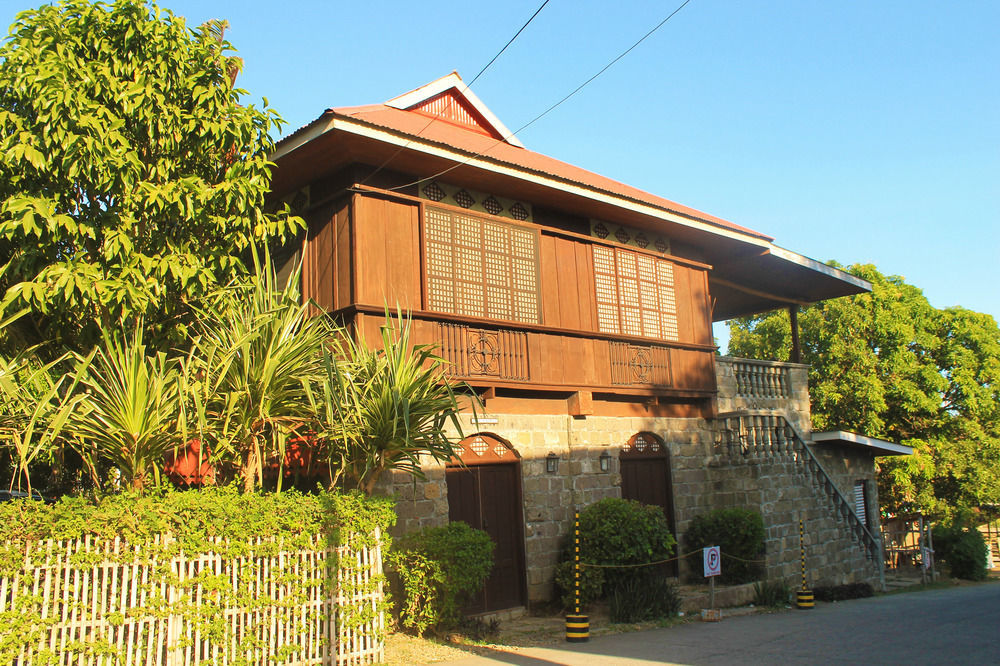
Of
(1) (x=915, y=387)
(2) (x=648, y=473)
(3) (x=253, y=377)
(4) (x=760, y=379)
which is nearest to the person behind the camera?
(3) (x=253, y=377)

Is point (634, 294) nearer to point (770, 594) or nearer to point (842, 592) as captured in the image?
point (770, 594)

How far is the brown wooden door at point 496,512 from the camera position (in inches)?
464

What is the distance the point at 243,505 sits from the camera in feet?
25.0

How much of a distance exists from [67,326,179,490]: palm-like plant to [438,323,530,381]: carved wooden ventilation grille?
14.2 feet

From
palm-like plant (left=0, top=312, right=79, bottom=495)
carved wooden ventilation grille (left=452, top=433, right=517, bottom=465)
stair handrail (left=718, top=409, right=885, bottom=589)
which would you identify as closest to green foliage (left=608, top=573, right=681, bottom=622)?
carved wooden ventilation grille (left=452, top=433, right=517, bottom=465)

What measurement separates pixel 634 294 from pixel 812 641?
6.85 metres

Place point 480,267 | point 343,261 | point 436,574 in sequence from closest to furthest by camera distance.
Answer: point 436,574 < point 343,261 < point 480,267

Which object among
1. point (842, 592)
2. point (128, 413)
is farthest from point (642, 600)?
point (128, 413)

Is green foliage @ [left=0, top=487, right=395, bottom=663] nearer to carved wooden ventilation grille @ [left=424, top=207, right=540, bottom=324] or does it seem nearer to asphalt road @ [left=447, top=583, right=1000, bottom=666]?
asphalt road @ [left=447, top=583, right=1000, bottom=666]

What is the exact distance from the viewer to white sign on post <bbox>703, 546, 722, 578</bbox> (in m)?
12.1

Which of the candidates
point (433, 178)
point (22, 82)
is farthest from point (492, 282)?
point (22, 82)

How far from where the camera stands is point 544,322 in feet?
43.1

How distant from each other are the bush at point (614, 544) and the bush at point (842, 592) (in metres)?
4.30

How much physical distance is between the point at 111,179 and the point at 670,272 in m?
10.4
